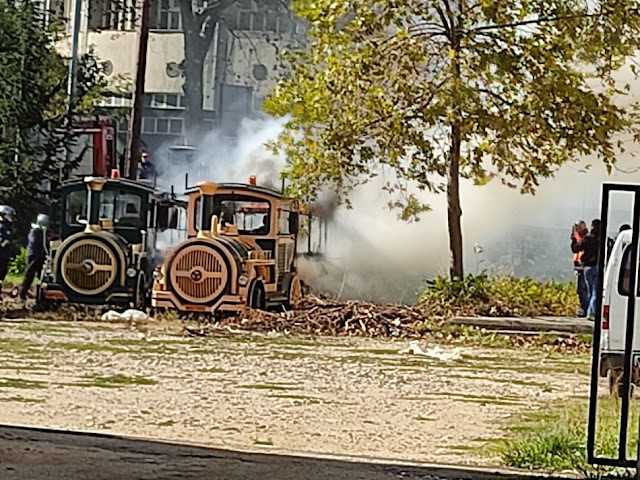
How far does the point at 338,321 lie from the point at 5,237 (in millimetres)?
7120

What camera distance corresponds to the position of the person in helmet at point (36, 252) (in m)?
26.0

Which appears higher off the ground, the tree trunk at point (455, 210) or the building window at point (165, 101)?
the building window at point (165, 101)

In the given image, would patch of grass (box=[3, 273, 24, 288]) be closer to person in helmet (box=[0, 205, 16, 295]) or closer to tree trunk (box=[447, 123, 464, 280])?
person in helmet (box=[0, 205, 16, 295])

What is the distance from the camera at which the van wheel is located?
23.9 m

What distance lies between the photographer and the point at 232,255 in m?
23.2

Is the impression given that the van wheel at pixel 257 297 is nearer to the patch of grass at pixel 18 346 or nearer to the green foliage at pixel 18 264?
the patch of grass at pixel 18 346

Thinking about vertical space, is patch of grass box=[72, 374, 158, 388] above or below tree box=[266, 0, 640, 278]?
below

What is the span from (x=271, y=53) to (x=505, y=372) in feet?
76.2

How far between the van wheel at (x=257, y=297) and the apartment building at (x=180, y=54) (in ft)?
50.2

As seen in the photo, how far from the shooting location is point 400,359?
19.5 meters

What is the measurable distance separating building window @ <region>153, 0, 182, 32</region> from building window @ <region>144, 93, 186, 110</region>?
76.1 inches

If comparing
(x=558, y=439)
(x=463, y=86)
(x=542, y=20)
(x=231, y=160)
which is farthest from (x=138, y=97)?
(x=558, y=439)

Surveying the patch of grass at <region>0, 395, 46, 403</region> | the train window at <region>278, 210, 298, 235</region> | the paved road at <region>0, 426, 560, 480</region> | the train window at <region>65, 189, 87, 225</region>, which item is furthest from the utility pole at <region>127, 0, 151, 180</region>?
the paved road at <region>0, 426, 560, 480</region>

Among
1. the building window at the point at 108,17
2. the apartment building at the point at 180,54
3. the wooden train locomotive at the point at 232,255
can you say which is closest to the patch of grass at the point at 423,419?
the wooden train locomotive at the point at 232,255
